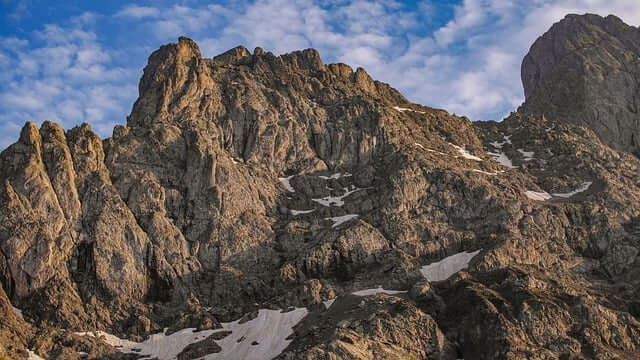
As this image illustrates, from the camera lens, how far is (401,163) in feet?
479

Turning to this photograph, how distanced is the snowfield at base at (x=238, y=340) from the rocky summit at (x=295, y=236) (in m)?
0.29

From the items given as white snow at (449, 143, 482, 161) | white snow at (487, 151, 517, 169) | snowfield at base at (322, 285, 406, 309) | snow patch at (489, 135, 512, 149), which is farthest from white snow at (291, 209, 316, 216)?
snow patch at (489, 135, 512, 149)

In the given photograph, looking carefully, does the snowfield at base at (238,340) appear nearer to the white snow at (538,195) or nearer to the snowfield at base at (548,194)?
the white snow at (538,195)

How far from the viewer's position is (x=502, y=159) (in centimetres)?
17012

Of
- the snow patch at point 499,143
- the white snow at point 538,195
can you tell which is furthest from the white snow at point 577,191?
the snow patch at point 499,143

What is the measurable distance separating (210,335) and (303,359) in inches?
839

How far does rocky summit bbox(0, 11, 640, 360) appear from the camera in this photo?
348 feet

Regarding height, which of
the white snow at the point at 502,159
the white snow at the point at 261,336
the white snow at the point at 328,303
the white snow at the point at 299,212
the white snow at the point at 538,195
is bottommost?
the white snow at the point at 261,336

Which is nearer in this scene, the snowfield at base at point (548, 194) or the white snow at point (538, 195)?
the white snow at point (538, 195)

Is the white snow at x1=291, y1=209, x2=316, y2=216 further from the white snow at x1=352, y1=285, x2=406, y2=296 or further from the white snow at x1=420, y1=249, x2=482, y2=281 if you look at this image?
the white snow at x1=352, y1=285, x2=406, y2=296

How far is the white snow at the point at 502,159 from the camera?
16564cm

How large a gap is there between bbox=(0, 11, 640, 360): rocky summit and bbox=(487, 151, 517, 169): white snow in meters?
1.69

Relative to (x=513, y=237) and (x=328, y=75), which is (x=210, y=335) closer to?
(x=513, y=237)

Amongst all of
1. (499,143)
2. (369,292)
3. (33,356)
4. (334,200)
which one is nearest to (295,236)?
(334,200)
